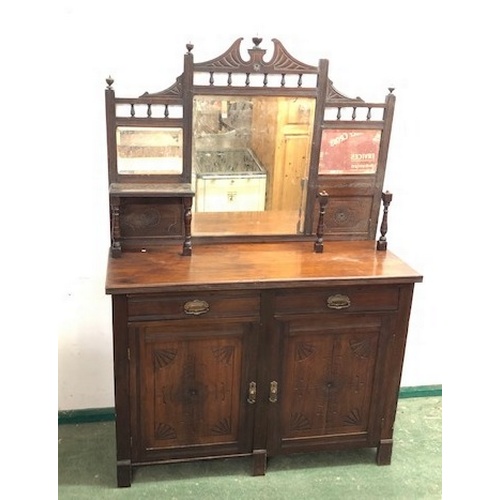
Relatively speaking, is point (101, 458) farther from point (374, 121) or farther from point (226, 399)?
point (374, 121)

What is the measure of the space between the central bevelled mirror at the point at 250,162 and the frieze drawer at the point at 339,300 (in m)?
0.38

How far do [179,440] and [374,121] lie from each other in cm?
148

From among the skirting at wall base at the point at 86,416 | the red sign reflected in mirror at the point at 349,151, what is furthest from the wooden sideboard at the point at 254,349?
the skirting at wall base at the point at 86,416

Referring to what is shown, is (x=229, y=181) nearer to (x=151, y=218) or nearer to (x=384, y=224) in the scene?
(x=151, y=218)

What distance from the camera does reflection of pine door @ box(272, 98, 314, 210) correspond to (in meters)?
2.27

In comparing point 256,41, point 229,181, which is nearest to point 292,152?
point 229,181

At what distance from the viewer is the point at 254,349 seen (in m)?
2.15

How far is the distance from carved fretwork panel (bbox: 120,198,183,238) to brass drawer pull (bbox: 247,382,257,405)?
2.18ft

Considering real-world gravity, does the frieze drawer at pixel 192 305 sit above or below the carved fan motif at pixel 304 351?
above

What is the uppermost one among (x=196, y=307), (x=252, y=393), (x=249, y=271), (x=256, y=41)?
(x=256, y=41)

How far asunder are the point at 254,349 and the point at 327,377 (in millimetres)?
329

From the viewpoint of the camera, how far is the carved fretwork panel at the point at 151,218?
7.35 feet

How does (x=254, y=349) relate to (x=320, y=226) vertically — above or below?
below

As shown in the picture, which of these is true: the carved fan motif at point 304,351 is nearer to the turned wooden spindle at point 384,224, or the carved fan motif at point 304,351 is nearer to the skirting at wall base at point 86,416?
the turned wooden spindle at point 384,224
